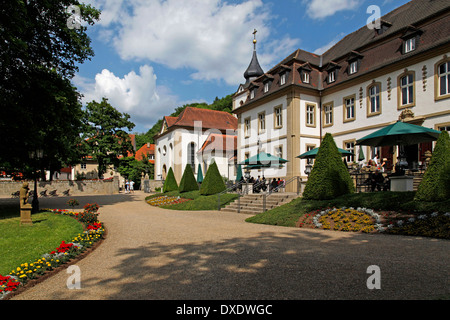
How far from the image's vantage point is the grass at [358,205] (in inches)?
336

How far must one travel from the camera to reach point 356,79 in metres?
20.7

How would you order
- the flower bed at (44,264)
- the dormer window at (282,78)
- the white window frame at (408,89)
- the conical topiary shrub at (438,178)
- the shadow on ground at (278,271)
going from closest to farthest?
the shadow on ground at (278,271) → the flower bed at (44,264) → the conical topiary shrub at (438,178) → the white window frame at (408,89) → the dormer window at (282,78)

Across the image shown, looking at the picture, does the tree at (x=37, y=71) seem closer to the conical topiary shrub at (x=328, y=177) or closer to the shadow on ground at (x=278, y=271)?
the shadow on ground at (x=278, y=271)

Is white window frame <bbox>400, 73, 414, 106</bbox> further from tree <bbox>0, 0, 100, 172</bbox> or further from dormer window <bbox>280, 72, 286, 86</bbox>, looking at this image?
tree <bbox>0, 0, 100, 172</bbox>

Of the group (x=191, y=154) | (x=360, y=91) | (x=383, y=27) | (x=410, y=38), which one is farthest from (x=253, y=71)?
(x=410, y=38)

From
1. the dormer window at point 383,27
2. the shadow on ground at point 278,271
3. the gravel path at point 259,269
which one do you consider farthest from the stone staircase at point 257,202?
the dormer window at point 383,27

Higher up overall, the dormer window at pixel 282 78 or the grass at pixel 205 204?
the dormer window at pixel 282 78

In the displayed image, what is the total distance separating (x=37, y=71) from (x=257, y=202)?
13615 mm

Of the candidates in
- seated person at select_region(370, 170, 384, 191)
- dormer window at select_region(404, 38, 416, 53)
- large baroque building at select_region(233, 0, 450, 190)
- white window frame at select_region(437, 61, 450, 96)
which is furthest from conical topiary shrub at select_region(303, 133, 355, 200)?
dormer window at select_region(404, 38, 416, 53)

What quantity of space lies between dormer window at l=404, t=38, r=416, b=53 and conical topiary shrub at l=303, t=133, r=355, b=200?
35.0 ft

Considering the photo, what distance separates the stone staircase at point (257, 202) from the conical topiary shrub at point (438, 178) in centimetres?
660

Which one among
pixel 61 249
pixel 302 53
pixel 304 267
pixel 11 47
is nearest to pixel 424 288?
pixel 304 267

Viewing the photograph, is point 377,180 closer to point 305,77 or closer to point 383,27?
point 305,77

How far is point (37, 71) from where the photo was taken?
14.6 meters
